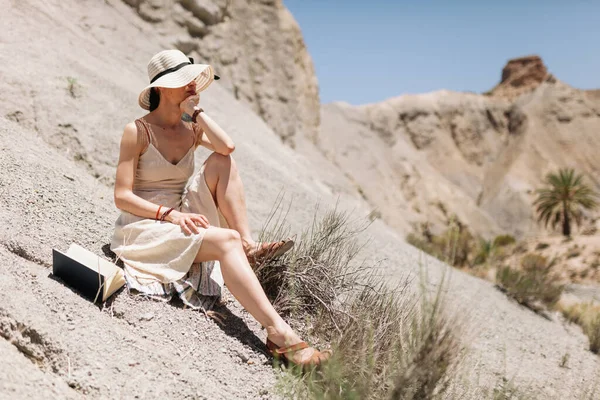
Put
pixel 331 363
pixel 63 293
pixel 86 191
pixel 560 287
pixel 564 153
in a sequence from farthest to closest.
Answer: pixel 564 153, pixel 560 287, pixel 86 191, pixel 63 293, pixel 331 363

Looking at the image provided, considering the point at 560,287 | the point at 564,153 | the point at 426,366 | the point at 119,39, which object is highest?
the point at 564,153

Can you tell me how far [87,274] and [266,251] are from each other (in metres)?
1.05

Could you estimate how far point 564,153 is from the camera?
40688 mm

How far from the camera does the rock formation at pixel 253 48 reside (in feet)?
39.3

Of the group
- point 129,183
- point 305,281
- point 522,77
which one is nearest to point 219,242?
point 129,183

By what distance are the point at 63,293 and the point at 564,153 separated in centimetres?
4368

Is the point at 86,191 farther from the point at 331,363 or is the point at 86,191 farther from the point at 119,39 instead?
the point at 119,39

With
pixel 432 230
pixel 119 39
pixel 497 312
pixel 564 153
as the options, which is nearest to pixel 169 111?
pixel 497 312

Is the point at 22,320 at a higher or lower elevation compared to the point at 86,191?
lower

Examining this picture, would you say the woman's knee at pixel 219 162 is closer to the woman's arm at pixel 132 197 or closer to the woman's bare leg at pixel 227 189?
the woman's bare leg at pixel 227 189

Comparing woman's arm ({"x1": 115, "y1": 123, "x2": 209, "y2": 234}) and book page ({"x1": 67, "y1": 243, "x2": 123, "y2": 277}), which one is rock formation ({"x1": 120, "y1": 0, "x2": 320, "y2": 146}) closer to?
woman's arm ({"x1": 115, "y1": 123, "x2": 209, "y2": 234})

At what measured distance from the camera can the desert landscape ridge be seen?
99.4 inches

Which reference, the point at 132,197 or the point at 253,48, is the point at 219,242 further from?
the point at 253,48

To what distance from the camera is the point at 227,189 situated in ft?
10.8
